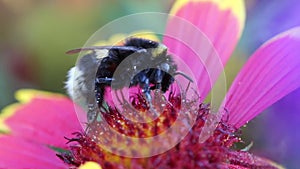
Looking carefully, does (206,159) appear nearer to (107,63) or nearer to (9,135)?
(107,63)

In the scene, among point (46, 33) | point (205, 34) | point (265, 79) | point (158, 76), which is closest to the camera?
point (158, 76)

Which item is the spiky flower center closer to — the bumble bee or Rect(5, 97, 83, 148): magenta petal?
the bumble bee

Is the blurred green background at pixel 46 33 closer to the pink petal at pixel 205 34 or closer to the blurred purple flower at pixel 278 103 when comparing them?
the blurred purple flower at pixel 278 103

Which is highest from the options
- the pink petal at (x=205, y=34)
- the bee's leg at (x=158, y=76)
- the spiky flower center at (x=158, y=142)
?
the pink petal at (x=205, y=34)

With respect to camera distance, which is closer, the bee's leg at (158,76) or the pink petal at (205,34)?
the bee's leg at (158,76)

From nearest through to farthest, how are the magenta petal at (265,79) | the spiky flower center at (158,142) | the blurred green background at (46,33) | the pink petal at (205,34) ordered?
the spiky flower center at (158,142) → the magenta petal at (265,79) → the pink petal at (205,34) → the blurred green background at (46,33)

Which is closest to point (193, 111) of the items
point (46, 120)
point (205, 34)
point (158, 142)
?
point (158, 142)

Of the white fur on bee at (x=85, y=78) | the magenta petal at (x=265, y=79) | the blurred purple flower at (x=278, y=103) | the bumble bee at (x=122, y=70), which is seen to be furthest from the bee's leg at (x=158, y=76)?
the blurred purple flower at (x=278, y=103)

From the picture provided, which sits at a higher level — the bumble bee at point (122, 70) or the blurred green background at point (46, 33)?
the blurred green background at point (46, 33)

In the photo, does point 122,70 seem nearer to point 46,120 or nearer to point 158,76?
point 158,76
